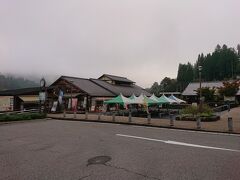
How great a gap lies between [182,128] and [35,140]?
8.98 metres

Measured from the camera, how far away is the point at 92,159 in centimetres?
764

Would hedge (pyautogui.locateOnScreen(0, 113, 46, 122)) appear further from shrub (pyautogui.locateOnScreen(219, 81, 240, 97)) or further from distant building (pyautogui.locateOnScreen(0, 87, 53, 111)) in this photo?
shrub (pyautogui.locateOnScreen(219, 81, 240, 97))

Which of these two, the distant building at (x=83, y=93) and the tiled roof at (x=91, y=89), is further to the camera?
the tiled roof at (x=91, y=89)

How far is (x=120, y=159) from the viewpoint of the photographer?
759 centimetres

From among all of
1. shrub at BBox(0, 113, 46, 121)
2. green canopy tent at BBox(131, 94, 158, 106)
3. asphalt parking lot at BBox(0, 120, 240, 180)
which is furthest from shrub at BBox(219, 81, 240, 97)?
asphalt parking lot at BBox(0, 120, 240, 180)

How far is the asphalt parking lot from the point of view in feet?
20.0

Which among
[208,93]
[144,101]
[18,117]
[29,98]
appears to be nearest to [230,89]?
[208,93]

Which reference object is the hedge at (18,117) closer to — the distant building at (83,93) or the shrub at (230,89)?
the distant building at (83,93)

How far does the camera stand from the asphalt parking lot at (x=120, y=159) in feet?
20.0

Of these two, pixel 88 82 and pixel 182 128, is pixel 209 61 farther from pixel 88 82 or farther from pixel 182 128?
pixel 182 128

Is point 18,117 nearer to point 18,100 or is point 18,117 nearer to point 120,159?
point 18,100

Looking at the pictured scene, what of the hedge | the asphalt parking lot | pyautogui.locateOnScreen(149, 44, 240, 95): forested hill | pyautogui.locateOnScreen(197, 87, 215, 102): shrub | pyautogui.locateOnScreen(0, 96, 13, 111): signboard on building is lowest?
the asphalt parking lot

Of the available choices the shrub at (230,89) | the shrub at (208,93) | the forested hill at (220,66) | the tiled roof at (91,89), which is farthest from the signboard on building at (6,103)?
the forested hill at (220,66)

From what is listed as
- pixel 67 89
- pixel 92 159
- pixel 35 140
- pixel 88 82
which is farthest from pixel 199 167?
pixel 88 82
